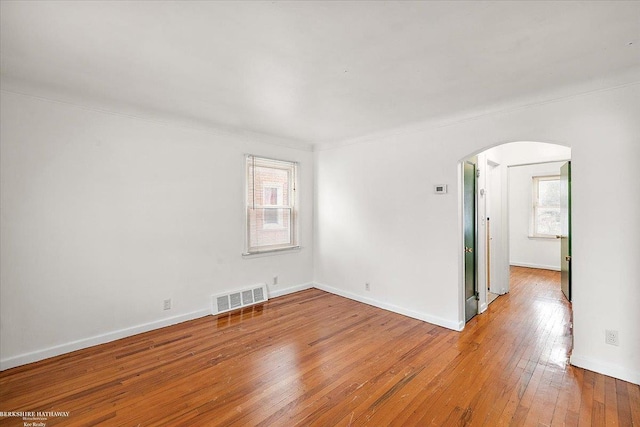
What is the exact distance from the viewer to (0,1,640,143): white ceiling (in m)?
1.70

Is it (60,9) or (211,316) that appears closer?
(60,9)

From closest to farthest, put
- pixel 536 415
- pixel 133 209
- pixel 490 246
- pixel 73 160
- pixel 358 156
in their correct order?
pixel 536 415 < pixel 73 160 < pixel 133 209 < pixel 358 156 < pixel 490 246

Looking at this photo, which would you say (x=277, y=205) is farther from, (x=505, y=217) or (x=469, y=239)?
(x=505, y=217)

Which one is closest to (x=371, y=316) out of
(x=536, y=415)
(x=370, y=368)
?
(x=370, y=368)

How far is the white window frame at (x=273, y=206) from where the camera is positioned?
14.5 feet

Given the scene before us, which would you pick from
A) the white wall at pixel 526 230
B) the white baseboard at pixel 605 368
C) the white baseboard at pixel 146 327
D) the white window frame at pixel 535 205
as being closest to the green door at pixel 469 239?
the white baseboard at pixel 146 327

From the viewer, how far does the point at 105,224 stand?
3193 mm

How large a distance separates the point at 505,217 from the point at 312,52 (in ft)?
15.3

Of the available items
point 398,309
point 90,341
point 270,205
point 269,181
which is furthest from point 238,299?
point 398,309

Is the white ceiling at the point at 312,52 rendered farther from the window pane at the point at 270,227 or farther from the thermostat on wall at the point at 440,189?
the window pane at the point at 270,227

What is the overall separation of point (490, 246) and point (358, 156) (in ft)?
9.08

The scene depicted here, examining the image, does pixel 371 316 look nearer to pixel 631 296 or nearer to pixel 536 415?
pixel 536 415

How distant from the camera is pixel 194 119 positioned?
12.4ft

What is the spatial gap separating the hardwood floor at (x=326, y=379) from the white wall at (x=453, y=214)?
0.41m
